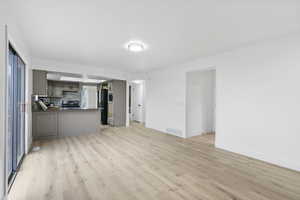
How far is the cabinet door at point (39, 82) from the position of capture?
4492mm

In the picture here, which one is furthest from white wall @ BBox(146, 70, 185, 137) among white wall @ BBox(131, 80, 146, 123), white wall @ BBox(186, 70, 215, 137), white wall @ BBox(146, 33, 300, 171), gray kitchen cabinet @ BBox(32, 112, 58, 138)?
gray kitchen cabinet @ BBox(32, 112, 58, 138)

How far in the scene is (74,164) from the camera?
2.79 m

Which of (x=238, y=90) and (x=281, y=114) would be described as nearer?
(x=281, y=114)

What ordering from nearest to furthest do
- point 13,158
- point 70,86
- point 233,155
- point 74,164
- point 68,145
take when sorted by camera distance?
point 13,158 < point 74,164 < point 233,155 < point 68,145 < point 70,86

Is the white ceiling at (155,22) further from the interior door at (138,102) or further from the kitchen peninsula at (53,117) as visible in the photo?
the interior door at (138,102)

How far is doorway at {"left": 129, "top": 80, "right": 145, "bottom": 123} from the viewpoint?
7969mm

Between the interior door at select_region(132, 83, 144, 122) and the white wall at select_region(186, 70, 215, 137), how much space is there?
357 centimetres

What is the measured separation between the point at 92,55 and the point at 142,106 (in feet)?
14.1

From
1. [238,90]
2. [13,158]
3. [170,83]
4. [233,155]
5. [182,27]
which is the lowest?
[233,155]

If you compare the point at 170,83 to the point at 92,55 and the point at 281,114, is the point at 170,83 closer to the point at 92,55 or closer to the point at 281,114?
the point at 92,55

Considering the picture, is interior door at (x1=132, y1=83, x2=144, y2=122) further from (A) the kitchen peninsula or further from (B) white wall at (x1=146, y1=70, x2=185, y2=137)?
(A) the kitchen peninsula

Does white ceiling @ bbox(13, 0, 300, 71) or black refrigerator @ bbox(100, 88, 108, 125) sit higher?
white ceiling @ bbox(13, 0, 300, 71)

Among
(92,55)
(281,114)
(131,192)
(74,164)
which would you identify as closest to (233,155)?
(281,114)

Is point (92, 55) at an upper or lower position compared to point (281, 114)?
upper
